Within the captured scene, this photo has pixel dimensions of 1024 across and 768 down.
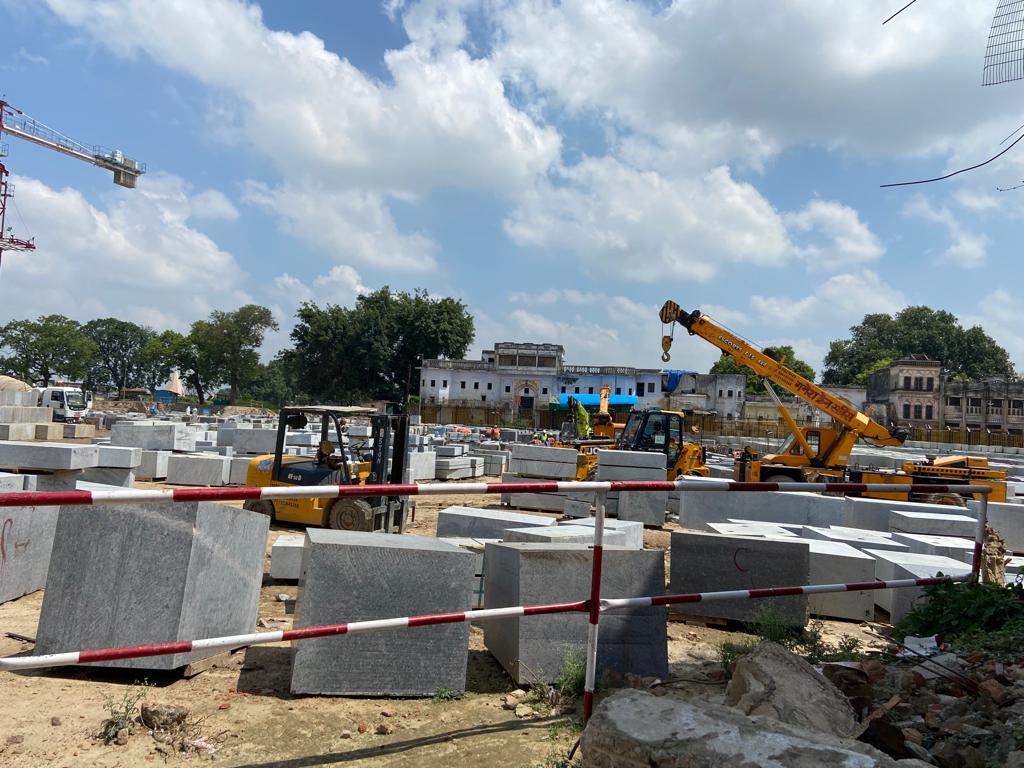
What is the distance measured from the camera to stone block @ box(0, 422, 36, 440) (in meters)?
18.9

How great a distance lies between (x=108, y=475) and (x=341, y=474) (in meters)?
3.10

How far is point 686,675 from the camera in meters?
4.34

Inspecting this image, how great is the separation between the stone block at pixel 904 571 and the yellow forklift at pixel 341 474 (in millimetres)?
5847

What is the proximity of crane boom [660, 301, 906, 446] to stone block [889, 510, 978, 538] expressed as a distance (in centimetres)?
631

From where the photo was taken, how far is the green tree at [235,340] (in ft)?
247

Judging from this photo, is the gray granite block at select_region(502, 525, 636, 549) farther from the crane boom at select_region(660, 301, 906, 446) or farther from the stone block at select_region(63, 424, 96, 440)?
the stone block at select_region(63, 424, 96, 440)

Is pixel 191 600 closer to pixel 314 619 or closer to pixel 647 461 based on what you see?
pixel 314 619

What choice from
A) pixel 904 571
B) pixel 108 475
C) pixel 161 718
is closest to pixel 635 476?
pixel 904 571

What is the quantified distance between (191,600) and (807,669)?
322cm

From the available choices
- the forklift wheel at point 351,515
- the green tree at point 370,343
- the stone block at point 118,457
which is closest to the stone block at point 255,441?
the stone block at point 118,457

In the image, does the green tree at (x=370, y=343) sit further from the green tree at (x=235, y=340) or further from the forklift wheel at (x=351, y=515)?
the forklift wheel at (x=351, y=515)

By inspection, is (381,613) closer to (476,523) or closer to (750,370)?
(476,523)

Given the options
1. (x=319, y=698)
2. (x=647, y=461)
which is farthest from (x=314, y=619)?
(x=647, y=461)

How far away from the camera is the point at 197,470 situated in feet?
50.3
